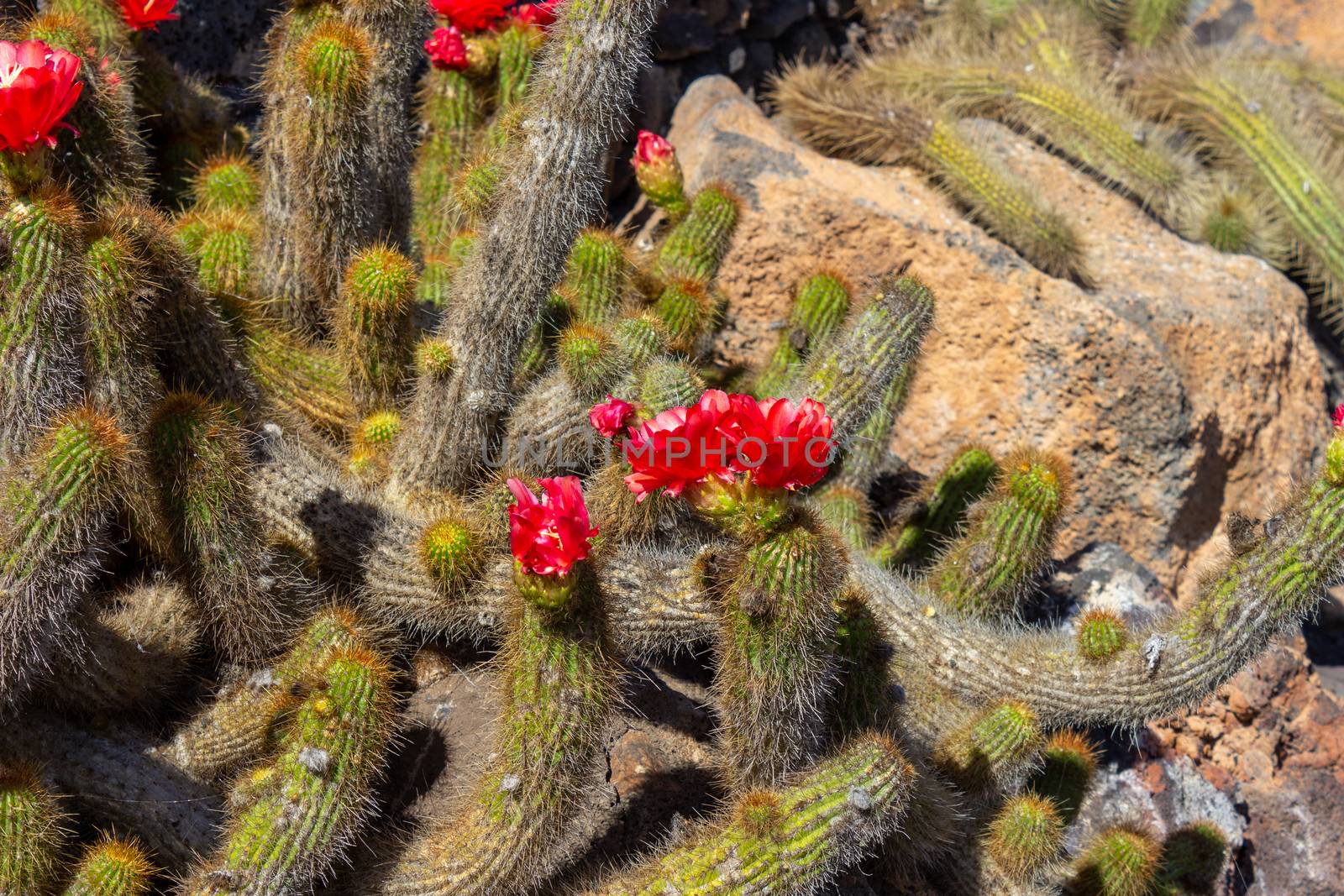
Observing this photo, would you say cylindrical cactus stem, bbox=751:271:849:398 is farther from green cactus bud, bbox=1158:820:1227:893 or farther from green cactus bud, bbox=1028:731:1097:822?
green cactus bud, bbox=1158:820:1227:893

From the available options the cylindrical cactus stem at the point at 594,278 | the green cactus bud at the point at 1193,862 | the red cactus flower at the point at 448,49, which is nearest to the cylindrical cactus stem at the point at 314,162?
the red cactus flower at the point at 448,49

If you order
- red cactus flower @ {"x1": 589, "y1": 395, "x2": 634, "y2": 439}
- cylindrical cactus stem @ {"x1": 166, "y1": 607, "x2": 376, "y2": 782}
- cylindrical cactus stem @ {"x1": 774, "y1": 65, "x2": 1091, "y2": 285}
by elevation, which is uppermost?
cylindrical cactus stem @ {"x1": 774, "y1": 65, "x2": 1091, "y2": 285}

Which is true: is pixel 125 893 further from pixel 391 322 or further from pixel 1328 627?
pixel 1328 627

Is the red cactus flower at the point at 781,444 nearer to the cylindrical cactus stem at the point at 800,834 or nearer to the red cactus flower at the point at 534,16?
the cylindrical cactus stem at the point at 800,834

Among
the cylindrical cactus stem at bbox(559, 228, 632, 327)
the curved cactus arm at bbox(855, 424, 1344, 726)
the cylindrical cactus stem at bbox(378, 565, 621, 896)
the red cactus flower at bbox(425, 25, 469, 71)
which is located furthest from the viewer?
the red cactus flower at bbox(425, 25, 469, 71)

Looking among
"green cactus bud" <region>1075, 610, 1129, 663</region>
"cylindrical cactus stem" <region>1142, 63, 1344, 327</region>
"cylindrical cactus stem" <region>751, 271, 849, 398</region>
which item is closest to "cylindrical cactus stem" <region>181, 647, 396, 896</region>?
"cylindrical cactus stem" <region>751, 271, 849, 398</region>

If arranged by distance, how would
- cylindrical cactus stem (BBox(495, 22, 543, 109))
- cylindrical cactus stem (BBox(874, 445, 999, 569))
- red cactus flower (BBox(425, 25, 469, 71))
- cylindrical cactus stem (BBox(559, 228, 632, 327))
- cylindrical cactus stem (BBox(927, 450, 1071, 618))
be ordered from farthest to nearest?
cylindrical cactus stem (BBox(495, 22, 543, 109))
red cactus flower (BBox(425, 25, 469, 71))
cylindrical cactus stem (BBox(874, 445, 999, 569))
cylindrical cactus stem (BBox(559, 228, 632, 327))
cylindrical cactus stem (BBox(927, 450, 1071, 618))
